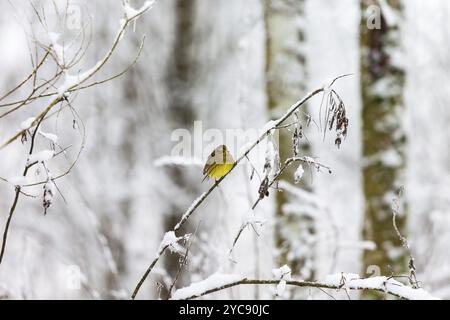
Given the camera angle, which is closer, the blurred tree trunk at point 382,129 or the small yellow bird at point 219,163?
the small yellow bird at point 219,163

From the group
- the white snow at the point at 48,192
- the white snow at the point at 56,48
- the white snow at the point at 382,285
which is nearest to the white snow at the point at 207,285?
the white snow at the point at 382,285

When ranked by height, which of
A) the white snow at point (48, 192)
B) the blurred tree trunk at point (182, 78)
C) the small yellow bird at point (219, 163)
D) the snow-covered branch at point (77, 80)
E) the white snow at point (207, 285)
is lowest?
the white snow at point (207, 285)

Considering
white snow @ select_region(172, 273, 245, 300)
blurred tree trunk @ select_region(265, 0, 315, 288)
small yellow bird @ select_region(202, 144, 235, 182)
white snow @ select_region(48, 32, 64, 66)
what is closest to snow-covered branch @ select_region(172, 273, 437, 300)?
white snow @ select_region(172, 273, 245, 300)

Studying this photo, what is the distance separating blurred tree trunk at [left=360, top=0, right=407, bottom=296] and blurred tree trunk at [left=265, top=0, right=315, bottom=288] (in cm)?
59

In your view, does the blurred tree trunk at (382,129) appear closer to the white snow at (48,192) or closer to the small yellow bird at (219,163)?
the small yellow bird at (219,163)

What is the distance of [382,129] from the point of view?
11.3ft

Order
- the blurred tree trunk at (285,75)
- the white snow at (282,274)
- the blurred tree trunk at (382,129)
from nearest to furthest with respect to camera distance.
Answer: the white snow at (282,274)
the blurred tree trunk at (382,129)
the blurred tree trunk at (285,75)

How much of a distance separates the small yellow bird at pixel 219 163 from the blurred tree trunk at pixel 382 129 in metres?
2.21

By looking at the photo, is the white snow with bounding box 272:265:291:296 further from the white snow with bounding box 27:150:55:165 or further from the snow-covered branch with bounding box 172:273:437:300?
the white snow with bounding box 27:150:55:165

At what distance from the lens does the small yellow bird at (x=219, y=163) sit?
140cm

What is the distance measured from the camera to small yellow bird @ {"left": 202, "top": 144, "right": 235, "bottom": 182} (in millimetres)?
1396

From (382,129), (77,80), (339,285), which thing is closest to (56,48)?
(77,80)

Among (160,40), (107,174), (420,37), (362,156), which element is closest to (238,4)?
(160,40)

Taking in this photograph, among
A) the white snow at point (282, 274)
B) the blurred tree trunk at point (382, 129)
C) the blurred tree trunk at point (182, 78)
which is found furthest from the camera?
the blurred tree trunk at point (182, 78)
